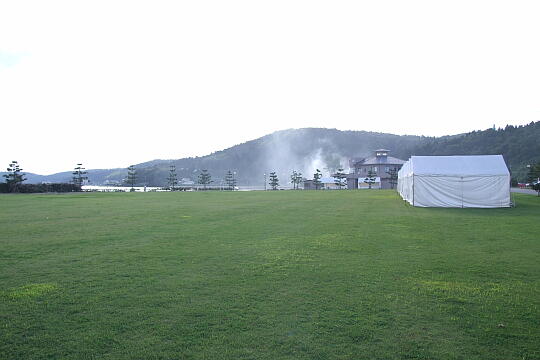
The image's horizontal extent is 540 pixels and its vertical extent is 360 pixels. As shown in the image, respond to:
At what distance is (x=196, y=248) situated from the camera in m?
8.34

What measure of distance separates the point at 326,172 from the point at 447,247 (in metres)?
111

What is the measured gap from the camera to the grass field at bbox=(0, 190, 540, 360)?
3.59 m

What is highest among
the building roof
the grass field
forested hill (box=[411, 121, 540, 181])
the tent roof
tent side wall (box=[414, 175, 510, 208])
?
forested hill (box=[411, 121, 540, 181])

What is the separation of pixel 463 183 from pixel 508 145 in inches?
2961

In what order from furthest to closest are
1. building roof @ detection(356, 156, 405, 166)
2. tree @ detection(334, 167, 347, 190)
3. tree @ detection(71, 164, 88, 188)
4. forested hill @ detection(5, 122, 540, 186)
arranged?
1. forested hill @ detection(5, 122, 540, 186)
2. building roof @ detection(356, 156, 405, 166)
3. tree @ detection(334, 167, 347, 190)
4. tree @ detection(71, 164, 88, 188)

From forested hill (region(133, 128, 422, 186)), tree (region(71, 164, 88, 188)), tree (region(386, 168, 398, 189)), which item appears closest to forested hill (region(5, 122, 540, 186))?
forested hill (region(133, 128, 422, 186))

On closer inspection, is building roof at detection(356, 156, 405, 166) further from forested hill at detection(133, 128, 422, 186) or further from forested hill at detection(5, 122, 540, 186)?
forested hill at detection(133, 128, 422, 186)

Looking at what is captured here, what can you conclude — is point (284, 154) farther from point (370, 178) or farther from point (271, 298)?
point (271, 298)

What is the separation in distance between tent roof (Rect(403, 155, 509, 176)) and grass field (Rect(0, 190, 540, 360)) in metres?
11.4

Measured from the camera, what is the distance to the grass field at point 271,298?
141 inches

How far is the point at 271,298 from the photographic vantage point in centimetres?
491

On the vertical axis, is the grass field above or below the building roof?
below

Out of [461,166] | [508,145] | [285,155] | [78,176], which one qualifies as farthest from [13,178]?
[285,155]

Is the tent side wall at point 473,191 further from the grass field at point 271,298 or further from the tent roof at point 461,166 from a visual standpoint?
the grass field at point 271,298
